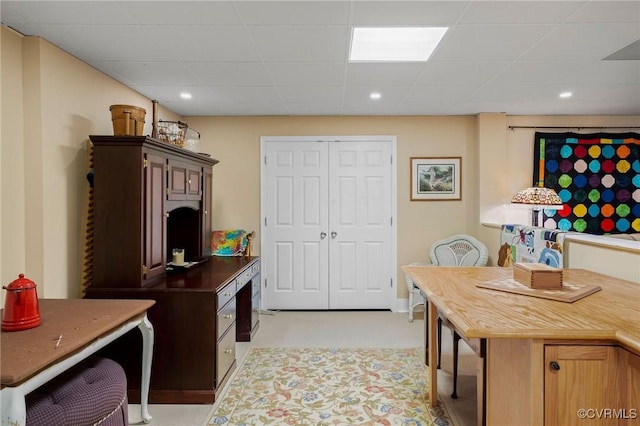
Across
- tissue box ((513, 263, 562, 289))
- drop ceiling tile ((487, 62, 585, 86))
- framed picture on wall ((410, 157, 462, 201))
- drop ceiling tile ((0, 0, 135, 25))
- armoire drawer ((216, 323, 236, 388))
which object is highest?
drop ceiling tile ((487, 62, 585, 86))

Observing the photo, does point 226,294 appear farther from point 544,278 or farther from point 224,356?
point 544,278

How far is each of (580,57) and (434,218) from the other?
2238 millimetres

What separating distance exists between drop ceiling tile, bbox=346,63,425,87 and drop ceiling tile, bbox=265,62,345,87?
10 cm

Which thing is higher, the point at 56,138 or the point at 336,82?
the point at 336,82

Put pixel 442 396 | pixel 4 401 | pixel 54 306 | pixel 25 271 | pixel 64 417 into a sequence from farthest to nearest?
pixel 442 396 → pixel 25 271 → pixel 54 306 → pixel 64 417 → pixel 4 401

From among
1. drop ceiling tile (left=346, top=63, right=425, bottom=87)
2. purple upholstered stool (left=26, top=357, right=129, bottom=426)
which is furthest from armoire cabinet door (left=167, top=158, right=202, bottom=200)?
drop ceiling tile (left=346, top=63, right=425, bottom=87)

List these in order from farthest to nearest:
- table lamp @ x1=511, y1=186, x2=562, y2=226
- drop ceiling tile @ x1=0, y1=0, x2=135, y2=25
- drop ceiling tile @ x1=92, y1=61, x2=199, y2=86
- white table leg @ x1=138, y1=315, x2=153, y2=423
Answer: table lamp @ x1=511, y1=186, x2=562, y2=226 < drop ceiling tile @ x1=92, y1=61, x2=199, y2=86 < white table leg @ x1=138, y1=315, x2=153, y2=423 < drop ceiling tile @ x1=0, y1=0, x2=135, y2=25

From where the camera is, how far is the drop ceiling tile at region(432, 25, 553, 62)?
7.34 ft

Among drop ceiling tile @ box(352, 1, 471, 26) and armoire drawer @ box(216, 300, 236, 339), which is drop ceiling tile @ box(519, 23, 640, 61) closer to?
drop ceiling tile @ box(352, 1, 471, 26)

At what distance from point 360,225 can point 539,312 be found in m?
3.11

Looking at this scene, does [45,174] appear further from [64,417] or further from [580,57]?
[580,57]

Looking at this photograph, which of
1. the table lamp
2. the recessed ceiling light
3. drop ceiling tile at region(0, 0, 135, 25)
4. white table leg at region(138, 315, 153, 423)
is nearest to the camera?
drop ceiling tile at region(0, 0, 135, 25)

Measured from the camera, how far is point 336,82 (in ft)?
10.5

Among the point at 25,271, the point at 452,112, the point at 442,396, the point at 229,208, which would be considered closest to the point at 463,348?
the point at 442,396
